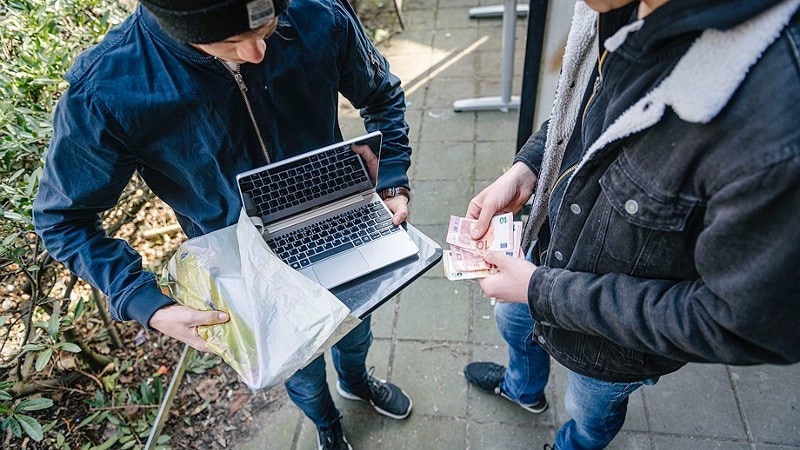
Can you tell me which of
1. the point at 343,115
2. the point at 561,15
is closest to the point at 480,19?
the point at 343,115

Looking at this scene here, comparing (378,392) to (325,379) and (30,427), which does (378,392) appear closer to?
(325,379)

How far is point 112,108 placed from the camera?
1225mm

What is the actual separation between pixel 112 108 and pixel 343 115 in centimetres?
294

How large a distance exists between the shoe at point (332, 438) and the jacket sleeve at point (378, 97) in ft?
3.80

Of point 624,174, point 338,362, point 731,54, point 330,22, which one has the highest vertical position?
point 731,54

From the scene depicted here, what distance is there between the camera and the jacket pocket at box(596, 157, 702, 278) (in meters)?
0.97

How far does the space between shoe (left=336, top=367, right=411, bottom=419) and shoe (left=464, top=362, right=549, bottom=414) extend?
33 centimetres

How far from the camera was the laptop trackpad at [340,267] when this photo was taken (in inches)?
61.5

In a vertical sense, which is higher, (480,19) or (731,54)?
(731,54)

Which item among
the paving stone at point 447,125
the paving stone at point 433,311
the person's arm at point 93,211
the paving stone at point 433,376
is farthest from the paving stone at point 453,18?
the person's arm at point 93,211

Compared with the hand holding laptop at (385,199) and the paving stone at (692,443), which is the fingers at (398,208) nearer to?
the hand holding laptop at (385,199)

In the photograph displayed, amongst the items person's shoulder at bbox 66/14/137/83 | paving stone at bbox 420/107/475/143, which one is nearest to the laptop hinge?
person's shoulder at bbox 66/14/137/83

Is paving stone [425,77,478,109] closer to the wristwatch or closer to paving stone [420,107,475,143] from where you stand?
paving stone [420,107,475,143]

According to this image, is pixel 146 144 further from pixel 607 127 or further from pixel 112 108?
pixel 607 127
